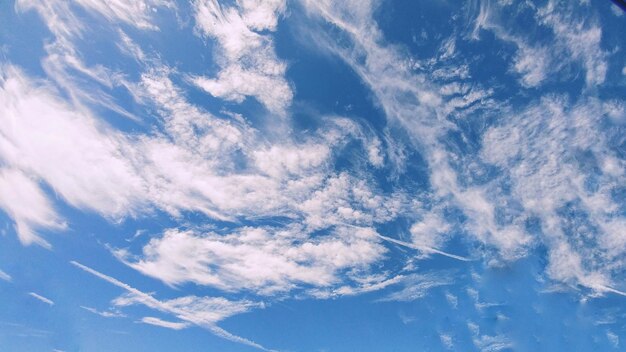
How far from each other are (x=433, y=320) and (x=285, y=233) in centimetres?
1227

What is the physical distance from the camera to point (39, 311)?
2469 centimetres

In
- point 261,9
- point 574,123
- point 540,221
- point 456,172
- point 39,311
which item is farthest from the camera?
point 39,311

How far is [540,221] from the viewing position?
48.5 ft

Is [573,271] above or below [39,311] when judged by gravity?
below

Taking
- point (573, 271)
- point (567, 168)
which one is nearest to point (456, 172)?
point (567, 168)

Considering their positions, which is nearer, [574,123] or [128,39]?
[128,39]

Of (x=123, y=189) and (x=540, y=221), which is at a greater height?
(x=123, y=189)

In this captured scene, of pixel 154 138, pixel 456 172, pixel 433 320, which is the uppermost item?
pixel 154 138

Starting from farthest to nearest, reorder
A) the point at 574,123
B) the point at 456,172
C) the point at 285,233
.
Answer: the point at 285,233, the point at 456,172, the point at 574,123

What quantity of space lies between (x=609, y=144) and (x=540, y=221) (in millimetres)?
4469

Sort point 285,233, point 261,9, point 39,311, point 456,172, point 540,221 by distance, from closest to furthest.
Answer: point 261,9 < point 456,172 < point 540,221 < point 285,233 < point 39,311

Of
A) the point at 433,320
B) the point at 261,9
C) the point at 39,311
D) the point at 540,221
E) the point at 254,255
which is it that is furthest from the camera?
the point at 39,311

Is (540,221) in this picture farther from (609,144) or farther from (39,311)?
(39,311)

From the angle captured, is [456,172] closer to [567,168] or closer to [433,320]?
[567,168]
